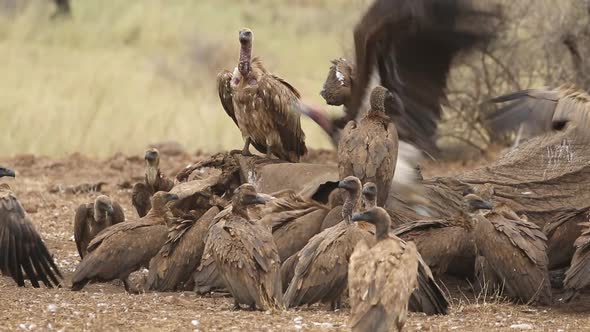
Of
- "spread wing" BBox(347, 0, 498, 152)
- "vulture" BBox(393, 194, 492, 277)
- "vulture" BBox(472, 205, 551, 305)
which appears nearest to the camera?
"vulture" BBox(472, 205, 551, 305)

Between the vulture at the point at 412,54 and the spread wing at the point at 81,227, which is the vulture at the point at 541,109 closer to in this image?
the vulture at the point at 412,54

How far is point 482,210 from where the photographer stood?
9.59 m

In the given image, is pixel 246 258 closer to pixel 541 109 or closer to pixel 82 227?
pixel 82 227

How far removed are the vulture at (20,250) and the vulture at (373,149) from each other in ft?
7.46

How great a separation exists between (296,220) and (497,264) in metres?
1.56

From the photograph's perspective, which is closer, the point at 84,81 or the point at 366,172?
the point at 366,172

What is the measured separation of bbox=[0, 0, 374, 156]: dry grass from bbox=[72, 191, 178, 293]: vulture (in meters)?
5.77

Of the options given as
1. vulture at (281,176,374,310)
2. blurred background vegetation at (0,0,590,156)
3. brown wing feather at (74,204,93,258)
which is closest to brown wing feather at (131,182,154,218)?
→ brown wing feather at (74,204,93,258)

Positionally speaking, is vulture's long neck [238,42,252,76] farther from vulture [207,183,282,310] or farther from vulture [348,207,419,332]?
vulture [348,207,419,332]

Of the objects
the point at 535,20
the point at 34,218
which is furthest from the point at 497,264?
the point at 535,20

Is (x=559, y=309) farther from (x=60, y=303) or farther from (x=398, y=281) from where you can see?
(x=60, y=303)

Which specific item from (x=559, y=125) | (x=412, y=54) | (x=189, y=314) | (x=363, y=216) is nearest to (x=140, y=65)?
(x=412, y=54)

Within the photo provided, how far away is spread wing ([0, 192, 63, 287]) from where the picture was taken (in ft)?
31.9

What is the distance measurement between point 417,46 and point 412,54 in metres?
0.09
